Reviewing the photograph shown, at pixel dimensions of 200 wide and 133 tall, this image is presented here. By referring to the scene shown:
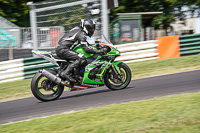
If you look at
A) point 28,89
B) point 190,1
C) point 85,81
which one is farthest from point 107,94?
point 190,1

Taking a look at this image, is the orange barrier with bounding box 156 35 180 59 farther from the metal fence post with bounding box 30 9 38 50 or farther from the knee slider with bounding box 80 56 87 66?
the knee slider with bounding box 80 56 87 66

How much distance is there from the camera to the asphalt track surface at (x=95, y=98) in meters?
6.05

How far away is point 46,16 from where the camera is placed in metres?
11.6

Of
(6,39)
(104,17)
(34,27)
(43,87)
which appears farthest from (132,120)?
(6,39)

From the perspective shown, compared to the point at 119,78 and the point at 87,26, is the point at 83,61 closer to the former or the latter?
the point at 87,26

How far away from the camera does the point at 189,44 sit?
12.1 metres

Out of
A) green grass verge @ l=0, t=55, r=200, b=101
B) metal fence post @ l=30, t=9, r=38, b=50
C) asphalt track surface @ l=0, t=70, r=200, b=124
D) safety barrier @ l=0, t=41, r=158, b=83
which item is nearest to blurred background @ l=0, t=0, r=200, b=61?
metal fence post @ l=30, t=9, r=38, b=50

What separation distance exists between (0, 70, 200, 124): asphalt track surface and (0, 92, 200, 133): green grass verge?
87 centimetres

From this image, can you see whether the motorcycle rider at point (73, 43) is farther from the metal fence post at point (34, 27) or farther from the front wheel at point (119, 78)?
the metal fence post at point (34, 27)

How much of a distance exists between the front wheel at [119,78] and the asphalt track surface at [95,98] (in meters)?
0.17

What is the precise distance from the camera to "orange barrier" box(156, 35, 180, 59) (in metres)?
11.8

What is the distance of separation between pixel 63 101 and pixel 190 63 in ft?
17.8

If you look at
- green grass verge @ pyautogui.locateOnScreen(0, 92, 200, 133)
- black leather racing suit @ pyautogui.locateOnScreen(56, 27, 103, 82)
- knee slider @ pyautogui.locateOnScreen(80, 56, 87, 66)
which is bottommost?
green grass verge @ pyautogui.locateOnScreen(0, 92, 200, 133)

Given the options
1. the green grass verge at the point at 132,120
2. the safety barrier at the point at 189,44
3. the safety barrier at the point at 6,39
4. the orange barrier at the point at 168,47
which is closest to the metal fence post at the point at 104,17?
the orange barrier at the point at 168,47
